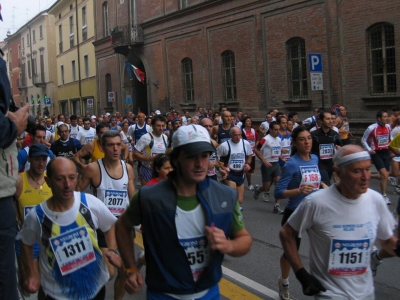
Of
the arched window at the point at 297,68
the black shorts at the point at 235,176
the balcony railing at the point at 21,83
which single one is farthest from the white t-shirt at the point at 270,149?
the balcony railing at the point at 21,83

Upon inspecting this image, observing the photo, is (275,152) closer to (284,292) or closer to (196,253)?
(284,292)

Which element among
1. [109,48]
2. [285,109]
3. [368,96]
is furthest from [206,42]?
[109,48]

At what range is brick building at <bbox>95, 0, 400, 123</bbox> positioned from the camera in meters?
18.3

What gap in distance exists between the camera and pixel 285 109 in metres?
22.2

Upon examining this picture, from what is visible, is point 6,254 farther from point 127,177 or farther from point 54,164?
point 127,177

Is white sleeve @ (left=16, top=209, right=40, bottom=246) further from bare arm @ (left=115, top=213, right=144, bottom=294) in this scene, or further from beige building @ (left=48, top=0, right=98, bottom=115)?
beige building @ (left=48, top=0, right=98, bottom=115)

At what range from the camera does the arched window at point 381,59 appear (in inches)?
695

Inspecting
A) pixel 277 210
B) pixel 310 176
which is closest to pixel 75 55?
pixel 277 210

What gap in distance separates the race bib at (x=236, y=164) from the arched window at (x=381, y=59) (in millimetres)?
9191

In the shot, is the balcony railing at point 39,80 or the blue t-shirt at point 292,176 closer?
the blue t-shirt at point 292,176

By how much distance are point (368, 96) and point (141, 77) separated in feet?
54.8

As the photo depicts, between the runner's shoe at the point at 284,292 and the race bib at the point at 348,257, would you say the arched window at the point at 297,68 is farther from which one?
the race bib at the point at 348,257

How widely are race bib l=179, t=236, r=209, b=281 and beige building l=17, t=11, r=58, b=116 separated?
160ft

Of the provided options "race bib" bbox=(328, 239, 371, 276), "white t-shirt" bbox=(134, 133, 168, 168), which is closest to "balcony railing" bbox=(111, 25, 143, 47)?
"white t-shirt" bbox=(134, 133, 168, 168)
